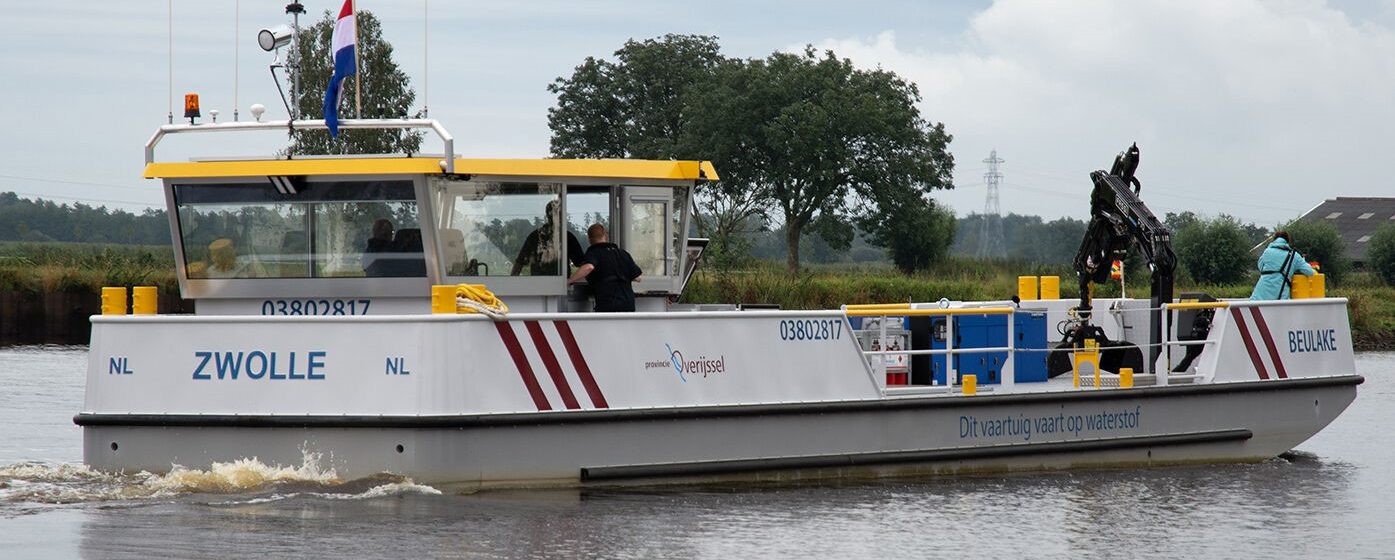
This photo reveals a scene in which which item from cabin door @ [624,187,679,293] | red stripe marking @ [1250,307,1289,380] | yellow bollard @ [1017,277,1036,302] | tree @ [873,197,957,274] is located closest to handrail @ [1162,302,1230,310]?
red stripe marking @ [1250,307,1289,380]

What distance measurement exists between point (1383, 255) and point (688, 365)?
39.1 m

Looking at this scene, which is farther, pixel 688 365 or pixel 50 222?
pixel 50 222

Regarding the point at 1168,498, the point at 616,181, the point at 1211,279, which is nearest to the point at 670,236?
the point at 616,181

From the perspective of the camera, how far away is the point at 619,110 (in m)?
54.7

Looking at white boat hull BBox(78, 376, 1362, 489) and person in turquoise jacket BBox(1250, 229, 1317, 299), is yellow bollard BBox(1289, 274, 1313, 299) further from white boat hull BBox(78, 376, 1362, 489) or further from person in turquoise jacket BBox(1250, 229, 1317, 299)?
white boat hull BBox(78, 376, 1362, 489)

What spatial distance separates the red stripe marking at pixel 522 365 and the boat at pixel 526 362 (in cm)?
1

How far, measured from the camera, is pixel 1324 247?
43969 millimetres

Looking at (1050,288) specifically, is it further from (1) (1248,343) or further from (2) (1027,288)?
(1) (1248,343)

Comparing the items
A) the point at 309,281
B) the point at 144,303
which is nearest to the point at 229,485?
the point at 144,303

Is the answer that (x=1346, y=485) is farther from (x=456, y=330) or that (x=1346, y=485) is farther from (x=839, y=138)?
(x=839, y=138)

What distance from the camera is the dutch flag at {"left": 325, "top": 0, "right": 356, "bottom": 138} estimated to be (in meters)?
10.1

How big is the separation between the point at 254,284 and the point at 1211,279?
3388cm

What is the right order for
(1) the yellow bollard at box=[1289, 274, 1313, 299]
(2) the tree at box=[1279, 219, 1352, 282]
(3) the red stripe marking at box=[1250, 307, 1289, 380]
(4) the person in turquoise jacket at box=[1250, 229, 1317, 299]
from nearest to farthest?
(3) the red stripe marking at box=[1250, 307, 1289, 380] < (1) the yellow bollard at box=[1289, 274, 1313, 299] < (4) the person in turquoise jacket at box=[1250, 229, 1317, 299] < (2) the tree at box=[1279, 219, 1352, 282]

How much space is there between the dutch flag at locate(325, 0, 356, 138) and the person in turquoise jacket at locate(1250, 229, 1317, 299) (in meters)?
7.69
